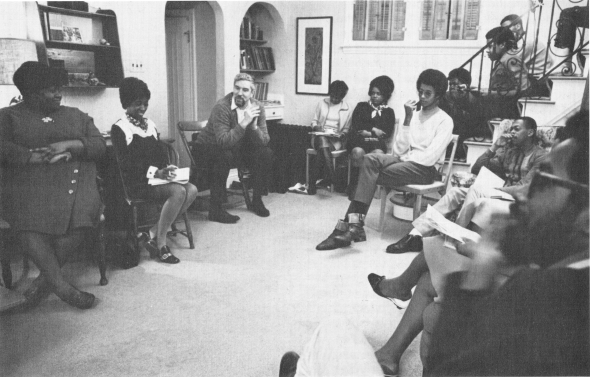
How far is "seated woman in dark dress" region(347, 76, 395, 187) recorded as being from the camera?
5.05m

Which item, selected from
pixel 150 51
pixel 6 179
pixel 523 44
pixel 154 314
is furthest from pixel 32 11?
pixel 523 44

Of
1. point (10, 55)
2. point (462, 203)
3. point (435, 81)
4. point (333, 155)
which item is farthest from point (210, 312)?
point (333, 155)

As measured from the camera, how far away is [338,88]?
221 inches

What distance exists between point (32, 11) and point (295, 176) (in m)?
3.12

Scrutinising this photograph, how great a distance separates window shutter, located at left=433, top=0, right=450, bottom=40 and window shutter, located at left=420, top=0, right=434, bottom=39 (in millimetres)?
45

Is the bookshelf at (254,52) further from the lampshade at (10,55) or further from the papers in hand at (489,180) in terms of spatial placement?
the papers in hand at (489,180)

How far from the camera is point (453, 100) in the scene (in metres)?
4.73

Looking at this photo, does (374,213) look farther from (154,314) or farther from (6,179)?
(6,179)

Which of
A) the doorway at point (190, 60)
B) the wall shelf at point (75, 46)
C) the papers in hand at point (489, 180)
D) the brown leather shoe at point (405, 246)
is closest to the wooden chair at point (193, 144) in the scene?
the wall shelf at point (75, 46)

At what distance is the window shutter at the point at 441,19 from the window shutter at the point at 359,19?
868 mm

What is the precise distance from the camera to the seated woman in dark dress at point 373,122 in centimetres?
505

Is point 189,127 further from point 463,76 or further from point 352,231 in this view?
point 463,76

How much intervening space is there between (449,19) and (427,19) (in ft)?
0.83

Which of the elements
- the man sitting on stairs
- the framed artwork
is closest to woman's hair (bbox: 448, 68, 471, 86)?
the man sitting on stairs
